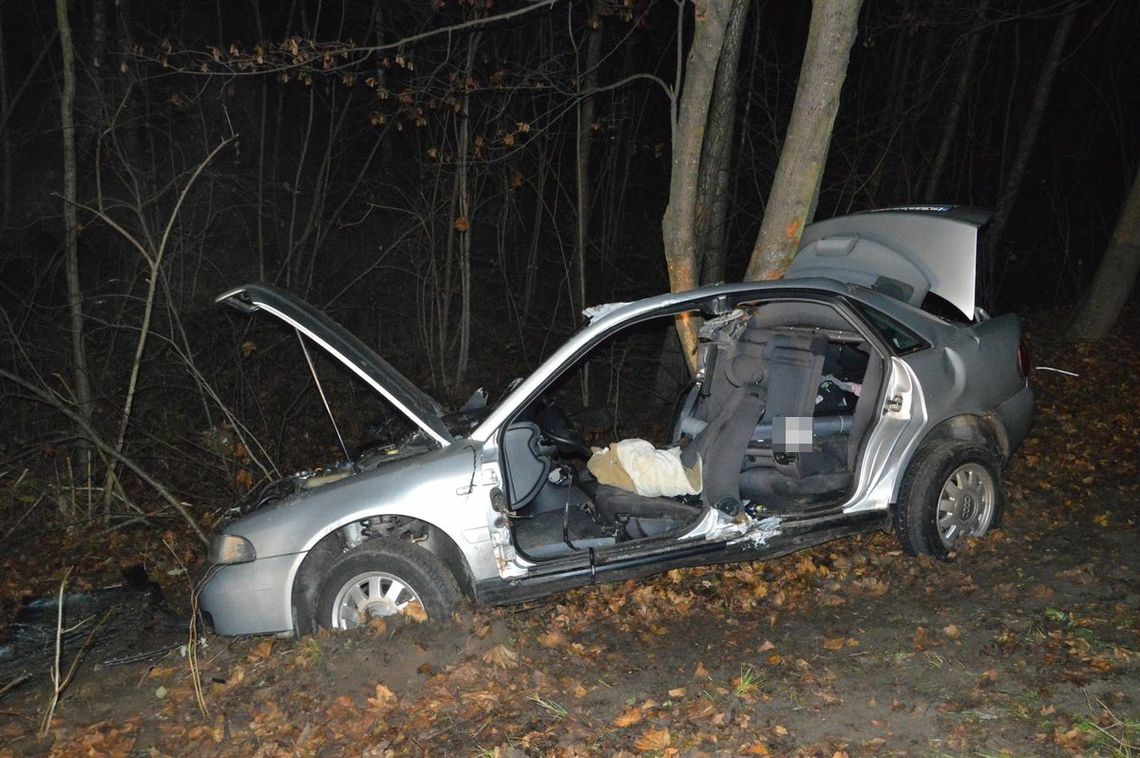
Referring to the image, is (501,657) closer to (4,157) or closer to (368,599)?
(368,599)

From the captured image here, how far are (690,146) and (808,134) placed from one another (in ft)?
3.21

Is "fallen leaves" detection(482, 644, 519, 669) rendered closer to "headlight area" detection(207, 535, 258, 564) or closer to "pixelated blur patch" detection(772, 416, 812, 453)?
"headlight area" detection(207, 535, 258, 564)

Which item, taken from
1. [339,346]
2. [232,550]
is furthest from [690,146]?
[232,550]

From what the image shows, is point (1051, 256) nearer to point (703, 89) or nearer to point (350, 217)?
point (350, 217)

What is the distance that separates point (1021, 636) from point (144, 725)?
4373mm

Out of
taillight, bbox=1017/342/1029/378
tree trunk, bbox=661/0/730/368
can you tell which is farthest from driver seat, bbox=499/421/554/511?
taillight, bbox=1017/342/1029/378

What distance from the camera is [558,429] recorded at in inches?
233

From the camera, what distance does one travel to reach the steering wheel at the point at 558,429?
19.0 ft

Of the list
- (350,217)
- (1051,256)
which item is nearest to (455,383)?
(350,217)

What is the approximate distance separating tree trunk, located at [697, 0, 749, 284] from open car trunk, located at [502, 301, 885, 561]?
3.25 m

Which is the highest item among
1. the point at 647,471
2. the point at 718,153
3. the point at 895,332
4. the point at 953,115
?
the point at 953,115

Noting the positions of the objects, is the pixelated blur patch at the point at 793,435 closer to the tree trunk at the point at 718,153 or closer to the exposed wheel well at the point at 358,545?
the exposed wheel well at the point at 358,545

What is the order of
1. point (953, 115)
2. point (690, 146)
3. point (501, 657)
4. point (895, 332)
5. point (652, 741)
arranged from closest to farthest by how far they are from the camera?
point (652, 741) → point (501, 657) → point (895, 332) → point (690, 146) → point (953, 115)

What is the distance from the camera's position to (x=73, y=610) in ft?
23.0
